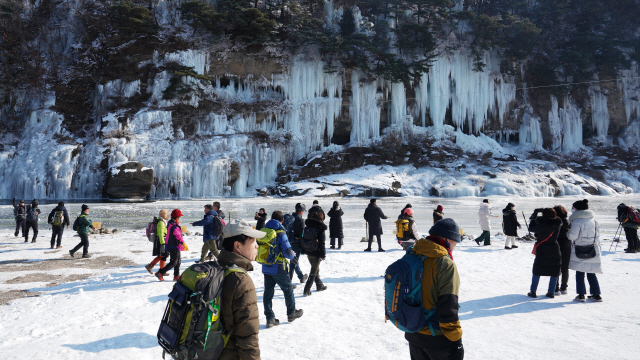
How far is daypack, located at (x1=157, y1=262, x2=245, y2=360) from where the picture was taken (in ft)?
6.05

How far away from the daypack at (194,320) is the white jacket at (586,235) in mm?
5803

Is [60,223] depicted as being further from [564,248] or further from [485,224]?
[485,224]

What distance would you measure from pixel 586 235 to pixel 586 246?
19 centimetres

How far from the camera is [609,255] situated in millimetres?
9234

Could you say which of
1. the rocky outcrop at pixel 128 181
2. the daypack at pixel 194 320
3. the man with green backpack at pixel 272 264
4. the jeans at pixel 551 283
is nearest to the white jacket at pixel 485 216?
the jeans at pixel 551 283

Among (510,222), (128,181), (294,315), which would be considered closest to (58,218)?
A: (294,315)

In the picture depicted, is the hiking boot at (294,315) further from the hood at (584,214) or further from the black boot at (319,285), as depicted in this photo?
the hood at (584,214)

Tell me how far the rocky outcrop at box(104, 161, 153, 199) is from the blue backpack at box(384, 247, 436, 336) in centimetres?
2885

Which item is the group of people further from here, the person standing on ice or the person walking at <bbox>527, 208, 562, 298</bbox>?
the person standing on ice

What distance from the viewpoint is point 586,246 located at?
18.1 ft

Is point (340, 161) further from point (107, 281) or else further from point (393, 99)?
point (107, 281)

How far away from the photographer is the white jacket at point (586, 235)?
17.8ft

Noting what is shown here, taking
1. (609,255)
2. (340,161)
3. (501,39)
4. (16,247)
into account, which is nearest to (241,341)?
(609,255)

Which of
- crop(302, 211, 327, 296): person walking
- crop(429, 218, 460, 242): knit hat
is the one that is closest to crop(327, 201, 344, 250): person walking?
crop(302, 211, 327, 296): person walking
